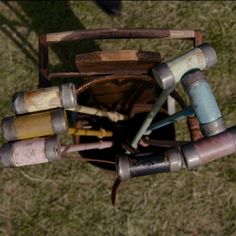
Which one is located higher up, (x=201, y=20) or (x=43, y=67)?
(x=201, y=20)

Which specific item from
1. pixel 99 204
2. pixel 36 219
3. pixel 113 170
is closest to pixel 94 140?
pixel 113 170

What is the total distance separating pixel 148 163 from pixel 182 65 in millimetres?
473

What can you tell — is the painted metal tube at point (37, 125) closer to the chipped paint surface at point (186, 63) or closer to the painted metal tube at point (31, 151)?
the painted metal tube at point (31, 151)

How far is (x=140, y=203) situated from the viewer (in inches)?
123

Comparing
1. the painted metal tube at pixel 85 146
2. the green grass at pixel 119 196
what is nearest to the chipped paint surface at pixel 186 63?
the painted metal tube at pixel 85 146

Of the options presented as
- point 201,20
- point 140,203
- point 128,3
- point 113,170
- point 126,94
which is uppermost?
point 128,3

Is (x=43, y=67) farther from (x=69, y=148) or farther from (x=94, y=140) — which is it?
(x=94, y=140)

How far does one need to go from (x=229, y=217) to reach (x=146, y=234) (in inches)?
21.6

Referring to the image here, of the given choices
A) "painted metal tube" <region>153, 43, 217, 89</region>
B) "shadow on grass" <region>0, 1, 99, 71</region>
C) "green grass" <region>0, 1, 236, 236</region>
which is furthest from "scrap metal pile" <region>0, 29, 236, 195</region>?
"shadow on grass" <region>0, 1, 99, 71</region>

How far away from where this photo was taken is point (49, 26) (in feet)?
11.9

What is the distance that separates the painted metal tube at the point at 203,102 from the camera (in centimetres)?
218

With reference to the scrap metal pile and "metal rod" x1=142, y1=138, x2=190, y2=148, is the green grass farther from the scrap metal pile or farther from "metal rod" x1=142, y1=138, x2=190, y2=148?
the scrap metal pile

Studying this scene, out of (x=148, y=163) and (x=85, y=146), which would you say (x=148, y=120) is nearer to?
(x=85, y=146)

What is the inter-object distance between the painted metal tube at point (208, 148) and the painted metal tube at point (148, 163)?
51mm
